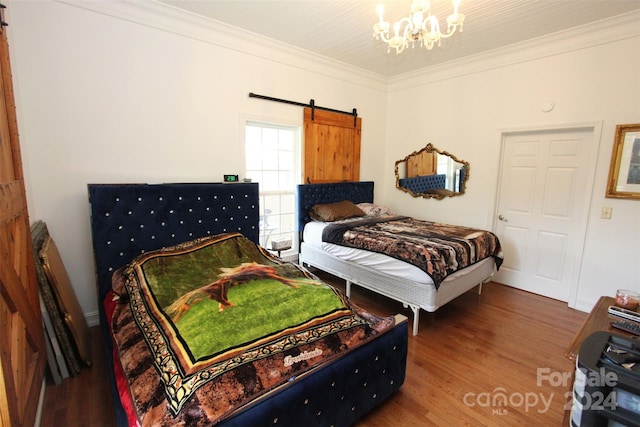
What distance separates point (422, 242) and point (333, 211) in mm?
1343

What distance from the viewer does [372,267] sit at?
311 cm

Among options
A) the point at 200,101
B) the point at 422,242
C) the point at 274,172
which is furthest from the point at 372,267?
the point at 200,101

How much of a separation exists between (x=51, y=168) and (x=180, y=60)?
58.6 inches

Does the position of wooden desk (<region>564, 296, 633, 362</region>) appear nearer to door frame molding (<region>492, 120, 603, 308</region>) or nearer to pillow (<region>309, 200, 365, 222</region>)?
door frame molding (<region>492, 120, 603, 308</region>)

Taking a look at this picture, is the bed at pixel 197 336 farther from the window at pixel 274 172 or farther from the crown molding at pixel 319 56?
the crown molding at pixel 319 56

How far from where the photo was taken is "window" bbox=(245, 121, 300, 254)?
143 inches

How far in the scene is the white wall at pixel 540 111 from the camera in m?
2.94

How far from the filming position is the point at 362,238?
10.6 feet

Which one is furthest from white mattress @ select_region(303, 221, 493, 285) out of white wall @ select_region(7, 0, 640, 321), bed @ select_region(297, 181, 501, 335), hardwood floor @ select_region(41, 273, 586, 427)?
white wall @ select_region(7, 0, 640, 321)

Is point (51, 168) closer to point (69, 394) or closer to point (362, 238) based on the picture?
point (69, 394)

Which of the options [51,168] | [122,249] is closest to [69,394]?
[122,249]

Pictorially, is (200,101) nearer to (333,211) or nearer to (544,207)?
(333,211)

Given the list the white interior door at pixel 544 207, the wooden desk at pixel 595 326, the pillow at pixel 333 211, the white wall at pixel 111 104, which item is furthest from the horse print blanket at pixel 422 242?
the white wall at pixel 111 104

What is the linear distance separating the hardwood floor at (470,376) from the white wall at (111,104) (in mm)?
1098
